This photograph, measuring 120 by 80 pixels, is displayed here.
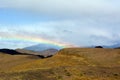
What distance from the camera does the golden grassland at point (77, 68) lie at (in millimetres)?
74812

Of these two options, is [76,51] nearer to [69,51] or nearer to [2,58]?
[69,51]

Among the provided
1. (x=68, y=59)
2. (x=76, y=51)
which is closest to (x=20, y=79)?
(x=68, y=59)

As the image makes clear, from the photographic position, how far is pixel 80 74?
75.9m

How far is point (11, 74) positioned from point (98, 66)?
22.9 metres

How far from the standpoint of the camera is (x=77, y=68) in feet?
265

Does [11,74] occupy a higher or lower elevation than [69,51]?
lower

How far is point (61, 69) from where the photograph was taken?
267 feet

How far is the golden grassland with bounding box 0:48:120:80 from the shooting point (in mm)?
74812

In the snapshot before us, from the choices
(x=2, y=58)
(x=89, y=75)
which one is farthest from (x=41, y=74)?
(x=2, y=58)

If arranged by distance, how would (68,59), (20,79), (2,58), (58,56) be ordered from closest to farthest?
(20,79) < (68,59) < (58,56) < (2,58)

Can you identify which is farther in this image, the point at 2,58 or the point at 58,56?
the point at 2,58

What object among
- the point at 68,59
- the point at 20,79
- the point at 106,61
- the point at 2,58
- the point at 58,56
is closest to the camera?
the point at 20,79

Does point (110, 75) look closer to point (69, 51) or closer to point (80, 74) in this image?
point (80, 74)

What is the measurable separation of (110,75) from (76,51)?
3221cm
